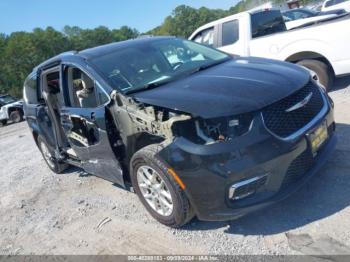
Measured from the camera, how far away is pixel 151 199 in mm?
3615

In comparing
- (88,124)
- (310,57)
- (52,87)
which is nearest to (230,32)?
(310,57)

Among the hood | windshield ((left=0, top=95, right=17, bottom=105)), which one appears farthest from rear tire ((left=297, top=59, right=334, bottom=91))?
windshield ((left=0, top=95, right=17, bottom=105))

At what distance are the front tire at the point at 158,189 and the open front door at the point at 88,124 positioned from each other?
1.41 feet

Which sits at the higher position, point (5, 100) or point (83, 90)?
point (83, 90)

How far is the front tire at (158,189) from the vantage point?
317 cm

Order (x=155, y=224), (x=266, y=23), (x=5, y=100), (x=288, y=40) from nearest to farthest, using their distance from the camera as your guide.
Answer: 1. (x=155, y=224)
2. (x=288, y=40)
3. (x=266, y=23)
4. (x=5, y=100)

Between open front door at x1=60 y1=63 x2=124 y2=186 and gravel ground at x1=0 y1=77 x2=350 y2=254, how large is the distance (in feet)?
1.62

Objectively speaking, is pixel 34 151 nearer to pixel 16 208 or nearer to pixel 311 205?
pixel 16 208

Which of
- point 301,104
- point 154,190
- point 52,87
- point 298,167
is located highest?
point 52,87

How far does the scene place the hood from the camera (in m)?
3.05

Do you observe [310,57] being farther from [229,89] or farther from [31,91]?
[31,91]

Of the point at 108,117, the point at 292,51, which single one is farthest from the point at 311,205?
the point at 292,51

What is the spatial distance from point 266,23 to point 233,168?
5.55 metres

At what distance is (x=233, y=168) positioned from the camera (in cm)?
289
